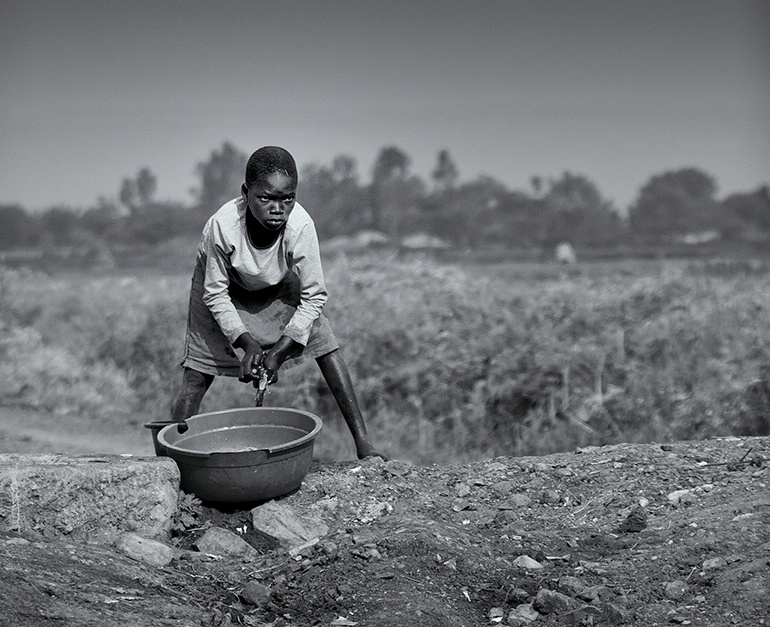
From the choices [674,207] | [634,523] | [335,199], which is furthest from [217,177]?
[634,523]

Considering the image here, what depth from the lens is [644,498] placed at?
3.65 metres

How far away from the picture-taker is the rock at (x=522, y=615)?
2.72 meters

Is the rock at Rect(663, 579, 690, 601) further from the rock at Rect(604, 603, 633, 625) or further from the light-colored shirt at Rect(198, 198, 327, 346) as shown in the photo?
the light-colored shirt at Rect(198, 198, 327, 346)

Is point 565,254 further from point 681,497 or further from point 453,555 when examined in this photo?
point 453,555

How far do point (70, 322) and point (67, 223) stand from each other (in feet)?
25.4

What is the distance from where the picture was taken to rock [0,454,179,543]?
331 centimetres

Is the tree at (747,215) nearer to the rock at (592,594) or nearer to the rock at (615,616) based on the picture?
the rock at (592,594)

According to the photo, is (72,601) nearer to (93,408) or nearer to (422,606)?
(422,606)

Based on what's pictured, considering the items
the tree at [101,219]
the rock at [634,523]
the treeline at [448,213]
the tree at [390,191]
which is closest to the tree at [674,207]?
the treeline at [448,213]

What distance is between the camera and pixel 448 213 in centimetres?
1662

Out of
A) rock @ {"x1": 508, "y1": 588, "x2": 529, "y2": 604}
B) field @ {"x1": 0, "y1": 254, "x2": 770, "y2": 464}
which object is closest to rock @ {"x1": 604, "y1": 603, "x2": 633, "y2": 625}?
rock @ {"x1": 508, "y1": 588, "x2": 529, "y2": 604}

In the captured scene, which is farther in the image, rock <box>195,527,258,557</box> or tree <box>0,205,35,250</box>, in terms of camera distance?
tree <box>0,205,35,250</box>

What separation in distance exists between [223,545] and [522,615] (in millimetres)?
1291

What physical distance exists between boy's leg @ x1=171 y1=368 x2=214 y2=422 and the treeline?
1090 centimetres
